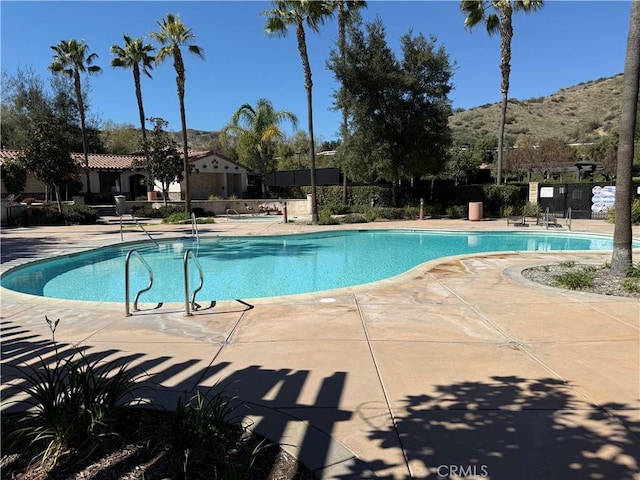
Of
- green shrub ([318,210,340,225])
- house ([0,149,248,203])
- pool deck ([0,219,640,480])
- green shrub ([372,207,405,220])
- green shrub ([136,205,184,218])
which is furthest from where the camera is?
house ([0,149,248,203])

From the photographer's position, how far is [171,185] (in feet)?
116

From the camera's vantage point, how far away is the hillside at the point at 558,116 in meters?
54.3

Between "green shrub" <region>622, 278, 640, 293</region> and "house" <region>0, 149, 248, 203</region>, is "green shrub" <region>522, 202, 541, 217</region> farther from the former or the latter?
"house" <region>0, 149, 248, 203</region>

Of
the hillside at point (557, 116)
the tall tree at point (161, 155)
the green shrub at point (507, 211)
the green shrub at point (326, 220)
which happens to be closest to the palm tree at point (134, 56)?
the tall tree at point (161, 155)

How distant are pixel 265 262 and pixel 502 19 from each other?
1857 centimetres

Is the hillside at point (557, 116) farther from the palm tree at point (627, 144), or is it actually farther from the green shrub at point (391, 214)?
the palm tree at point (627, 144)


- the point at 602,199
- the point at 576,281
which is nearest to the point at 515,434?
the point at 576,281

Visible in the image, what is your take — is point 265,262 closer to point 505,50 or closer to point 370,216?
point 370,216

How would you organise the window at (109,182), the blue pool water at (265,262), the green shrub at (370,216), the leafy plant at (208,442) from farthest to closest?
the window at (109,182)
the green shrub at (370,216)
the blue pool water at (265,262)
the leafy plant at (208,442)

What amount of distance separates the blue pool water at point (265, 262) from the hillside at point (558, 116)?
37.1 metres

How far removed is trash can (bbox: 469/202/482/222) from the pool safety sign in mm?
5657

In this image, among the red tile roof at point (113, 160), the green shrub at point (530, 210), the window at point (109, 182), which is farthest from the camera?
the window at point (109, 182)

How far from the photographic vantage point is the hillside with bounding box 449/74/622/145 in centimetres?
5434

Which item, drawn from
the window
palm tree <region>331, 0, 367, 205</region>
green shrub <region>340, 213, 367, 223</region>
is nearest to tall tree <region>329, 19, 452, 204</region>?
palm tree <region>331, 0, 367, 205</region>
